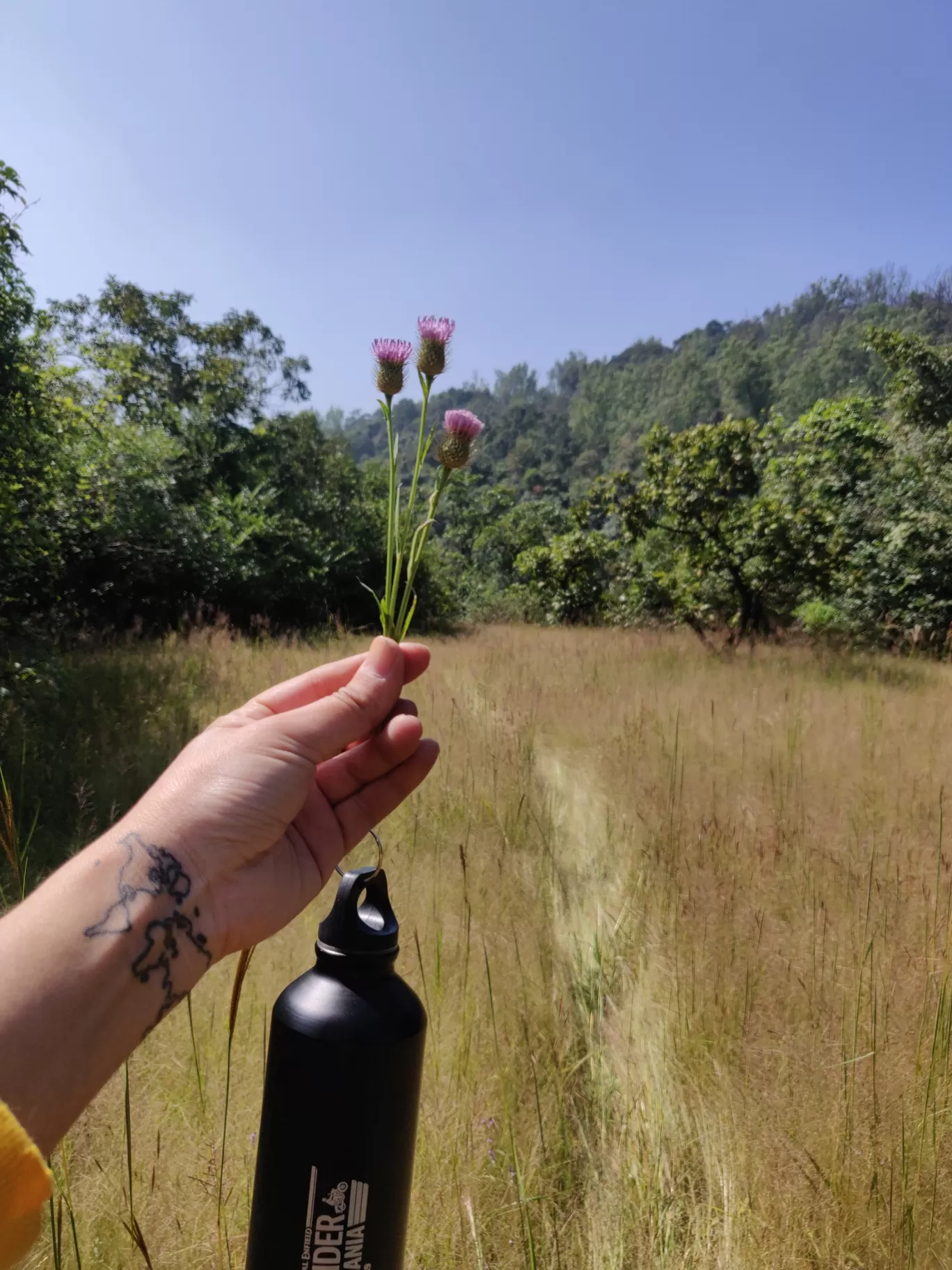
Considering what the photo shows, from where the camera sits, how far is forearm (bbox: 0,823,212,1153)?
64cm

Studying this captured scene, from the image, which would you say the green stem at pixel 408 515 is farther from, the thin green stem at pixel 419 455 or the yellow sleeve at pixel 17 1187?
the yellow sleeve at pixel 17 1187

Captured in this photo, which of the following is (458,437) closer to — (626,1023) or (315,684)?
(315,684)

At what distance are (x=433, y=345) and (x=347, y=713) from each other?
62 cm

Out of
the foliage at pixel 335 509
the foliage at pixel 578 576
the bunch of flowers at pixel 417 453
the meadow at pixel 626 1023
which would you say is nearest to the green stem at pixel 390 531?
the bunch of flowers at pixel 417 453

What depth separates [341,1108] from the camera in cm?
79

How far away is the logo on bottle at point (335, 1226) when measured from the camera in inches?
31.4

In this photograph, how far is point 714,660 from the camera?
7.61m

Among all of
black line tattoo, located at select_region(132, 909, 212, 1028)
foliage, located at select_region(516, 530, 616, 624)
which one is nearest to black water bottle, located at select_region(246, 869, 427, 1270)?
black line tattoo, located at select_region(132, 909, 212, 1028)

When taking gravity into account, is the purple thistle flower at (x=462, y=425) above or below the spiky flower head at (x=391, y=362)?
below

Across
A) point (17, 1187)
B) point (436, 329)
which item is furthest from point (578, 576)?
point (17, 1187)

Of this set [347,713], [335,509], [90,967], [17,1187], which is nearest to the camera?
[17,1187]

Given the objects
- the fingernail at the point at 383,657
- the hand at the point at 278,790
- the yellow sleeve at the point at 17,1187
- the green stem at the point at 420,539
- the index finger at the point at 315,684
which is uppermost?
the green stem at the point at 420,539

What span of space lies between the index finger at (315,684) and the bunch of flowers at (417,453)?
5 centimetres

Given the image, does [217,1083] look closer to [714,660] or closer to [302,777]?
[302,777]
